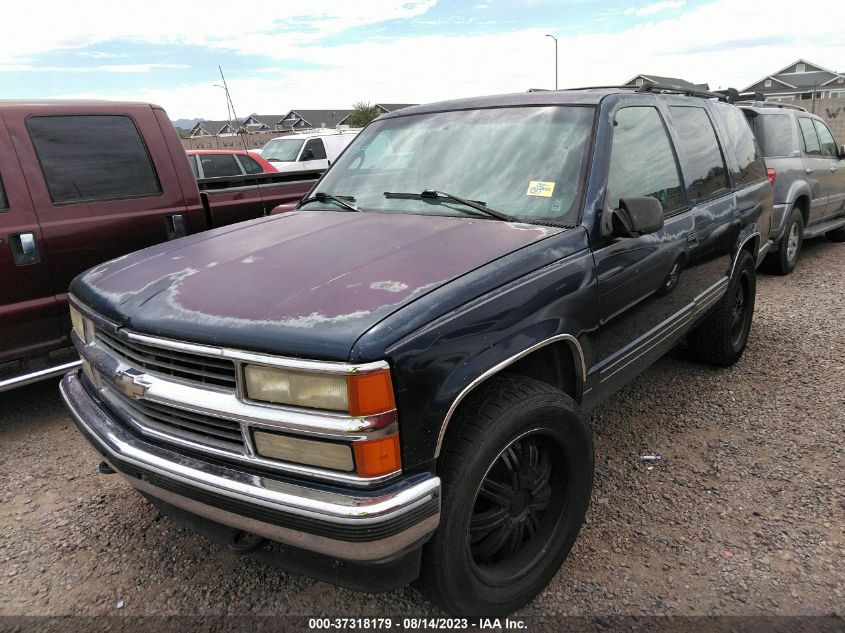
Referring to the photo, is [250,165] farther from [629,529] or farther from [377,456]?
[377,456]

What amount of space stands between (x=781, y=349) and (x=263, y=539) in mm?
4403

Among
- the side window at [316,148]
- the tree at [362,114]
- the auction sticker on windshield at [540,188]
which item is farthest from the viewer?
the tree at [362,114]

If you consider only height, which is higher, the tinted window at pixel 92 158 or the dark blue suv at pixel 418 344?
the tinted window at pixel 92 158

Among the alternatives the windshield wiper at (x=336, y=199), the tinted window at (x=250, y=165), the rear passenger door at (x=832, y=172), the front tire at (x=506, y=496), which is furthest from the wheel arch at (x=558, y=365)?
the tinted window at (x=250, y=165)

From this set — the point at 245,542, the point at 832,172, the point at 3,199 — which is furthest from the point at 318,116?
the point at 245,542

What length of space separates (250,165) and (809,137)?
8.59 m

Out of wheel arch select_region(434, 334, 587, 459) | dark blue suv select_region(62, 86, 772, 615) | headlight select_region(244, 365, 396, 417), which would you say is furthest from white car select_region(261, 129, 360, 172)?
headlight select_region(244, 365, 396, 417)

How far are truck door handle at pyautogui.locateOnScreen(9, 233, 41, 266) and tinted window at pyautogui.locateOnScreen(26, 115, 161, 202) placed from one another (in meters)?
0.32

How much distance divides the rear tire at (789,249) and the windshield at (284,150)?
32.8ft

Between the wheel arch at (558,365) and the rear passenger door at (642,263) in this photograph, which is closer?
the wheel arch at (558,365)

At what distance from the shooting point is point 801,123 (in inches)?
295

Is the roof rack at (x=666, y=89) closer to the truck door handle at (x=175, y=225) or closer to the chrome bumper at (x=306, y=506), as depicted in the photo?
the chrome bumper at (x=306, y=506)

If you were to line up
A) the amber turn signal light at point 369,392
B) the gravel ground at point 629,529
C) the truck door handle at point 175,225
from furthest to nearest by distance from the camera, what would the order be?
1. the truck door handle at point 175,225
2. the gravel ground at point 629,529
3. the amber turn signal light at point 369,392

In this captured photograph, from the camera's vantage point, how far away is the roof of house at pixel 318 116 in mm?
62756
